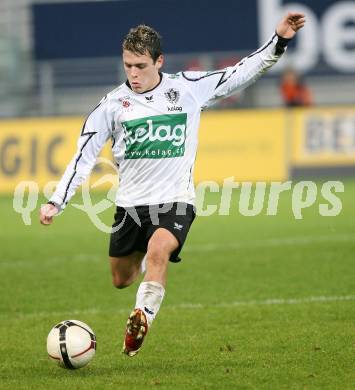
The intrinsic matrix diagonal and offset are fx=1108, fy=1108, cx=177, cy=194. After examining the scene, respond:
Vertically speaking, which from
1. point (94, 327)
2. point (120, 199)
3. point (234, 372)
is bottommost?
point (94, 327)

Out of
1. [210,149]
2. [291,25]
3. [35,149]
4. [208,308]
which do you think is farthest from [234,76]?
[35,149]

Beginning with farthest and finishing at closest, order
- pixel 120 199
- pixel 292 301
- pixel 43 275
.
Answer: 1. pixel 43 275
2. pixel 292 301
3. pixel 120 199

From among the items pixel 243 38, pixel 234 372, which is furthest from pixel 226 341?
pixel 243 38

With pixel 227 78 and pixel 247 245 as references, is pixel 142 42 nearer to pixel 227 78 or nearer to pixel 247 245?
pixel 227 78

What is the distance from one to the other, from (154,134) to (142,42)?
2.18ft

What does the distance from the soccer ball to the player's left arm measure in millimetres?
1964

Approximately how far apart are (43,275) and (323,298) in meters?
3.36

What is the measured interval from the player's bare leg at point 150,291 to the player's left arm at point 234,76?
3.72 feet

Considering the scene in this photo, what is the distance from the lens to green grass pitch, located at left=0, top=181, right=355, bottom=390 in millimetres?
6934

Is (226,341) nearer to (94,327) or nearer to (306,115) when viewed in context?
(94,327)

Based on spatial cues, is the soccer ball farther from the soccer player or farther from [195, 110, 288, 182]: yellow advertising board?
[195, 110, 288, 182]: yellow advertising board

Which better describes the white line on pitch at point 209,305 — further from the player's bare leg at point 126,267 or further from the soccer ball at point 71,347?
the soccer ball at point 71,347

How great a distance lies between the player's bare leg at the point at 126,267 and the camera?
8.30 meters

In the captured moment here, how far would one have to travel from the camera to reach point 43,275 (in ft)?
38.6
